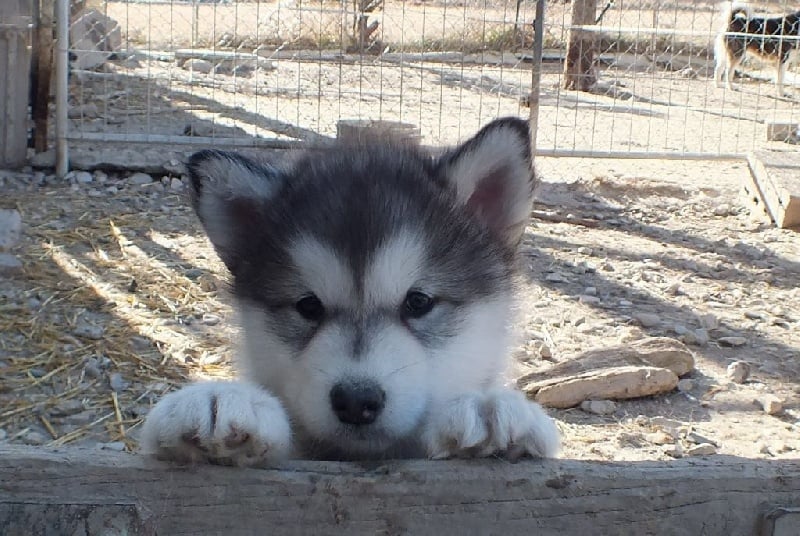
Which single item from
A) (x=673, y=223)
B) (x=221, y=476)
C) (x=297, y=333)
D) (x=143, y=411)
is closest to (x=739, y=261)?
(x=673, y=223)

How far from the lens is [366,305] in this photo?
8.46ft

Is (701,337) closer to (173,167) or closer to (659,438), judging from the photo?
(659,438)

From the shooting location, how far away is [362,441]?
245 centimetres

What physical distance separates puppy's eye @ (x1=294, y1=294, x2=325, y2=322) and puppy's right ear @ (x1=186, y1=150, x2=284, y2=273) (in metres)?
0.42

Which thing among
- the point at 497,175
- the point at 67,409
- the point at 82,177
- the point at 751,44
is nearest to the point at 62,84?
the point at 82,177

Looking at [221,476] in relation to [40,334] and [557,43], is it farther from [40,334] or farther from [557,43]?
[557,43]

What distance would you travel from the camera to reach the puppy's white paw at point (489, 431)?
2.12 meters

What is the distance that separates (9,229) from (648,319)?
442 centimetres

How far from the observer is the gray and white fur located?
2.13 m

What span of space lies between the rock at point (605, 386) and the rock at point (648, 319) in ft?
3.43

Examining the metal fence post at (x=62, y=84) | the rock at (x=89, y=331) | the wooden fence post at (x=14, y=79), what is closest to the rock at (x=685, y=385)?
the rock at (x=89, y=331)

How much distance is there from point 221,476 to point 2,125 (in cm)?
771

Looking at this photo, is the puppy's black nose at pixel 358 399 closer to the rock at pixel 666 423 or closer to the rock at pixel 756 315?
the rock at pixel 666 423

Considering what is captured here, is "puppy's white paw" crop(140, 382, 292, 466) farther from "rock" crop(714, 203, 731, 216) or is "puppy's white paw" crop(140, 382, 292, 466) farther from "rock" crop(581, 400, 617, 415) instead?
"rock" crop(714, 203, 731, 216)
